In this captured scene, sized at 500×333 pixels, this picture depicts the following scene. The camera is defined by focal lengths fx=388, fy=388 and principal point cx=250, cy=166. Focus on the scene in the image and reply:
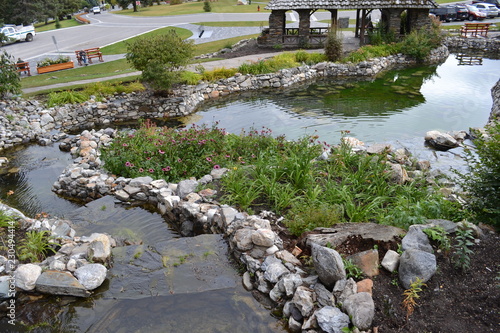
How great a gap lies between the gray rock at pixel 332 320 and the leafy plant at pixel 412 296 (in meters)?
0.81

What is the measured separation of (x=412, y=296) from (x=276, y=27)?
26.4 meters

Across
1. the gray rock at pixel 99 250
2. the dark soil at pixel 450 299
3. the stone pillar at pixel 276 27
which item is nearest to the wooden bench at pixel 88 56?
the stone pillar at pixel 276 27

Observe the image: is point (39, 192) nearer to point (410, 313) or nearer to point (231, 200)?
point (231, 200)

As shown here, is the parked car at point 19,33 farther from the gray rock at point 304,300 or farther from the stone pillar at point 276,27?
the gray rock at point 304,300

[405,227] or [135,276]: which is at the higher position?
[405,227]

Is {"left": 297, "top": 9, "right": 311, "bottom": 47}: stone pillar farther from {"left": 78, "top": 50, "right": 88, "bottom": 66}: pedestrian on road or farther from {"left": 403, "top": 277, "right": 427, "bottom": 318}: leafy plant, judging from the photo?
{"left": 403, "top": 277, "right": 427, "bottom": 318}: leafy plant

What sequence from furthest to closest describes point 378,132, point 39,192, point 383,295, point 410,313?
point 378,132 → point 39,192 → point 383,295 → point 410,313

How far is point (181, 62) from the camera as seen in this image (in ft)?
60.2

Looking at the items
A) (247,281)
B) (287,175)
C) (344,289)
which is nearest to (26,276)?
(247,281)

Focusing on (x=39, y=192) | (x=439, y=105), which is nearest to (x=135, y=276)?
(x=39, y=192)

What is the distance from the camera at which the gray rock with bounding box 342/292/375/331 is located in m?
5.02

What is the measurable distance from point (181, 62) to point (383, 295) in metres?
15.4

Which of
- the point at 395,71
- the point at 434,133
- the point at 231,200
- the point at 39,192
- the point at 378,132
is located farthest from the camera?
the point at 395,71

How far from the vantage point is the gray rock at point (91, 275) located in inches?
251
